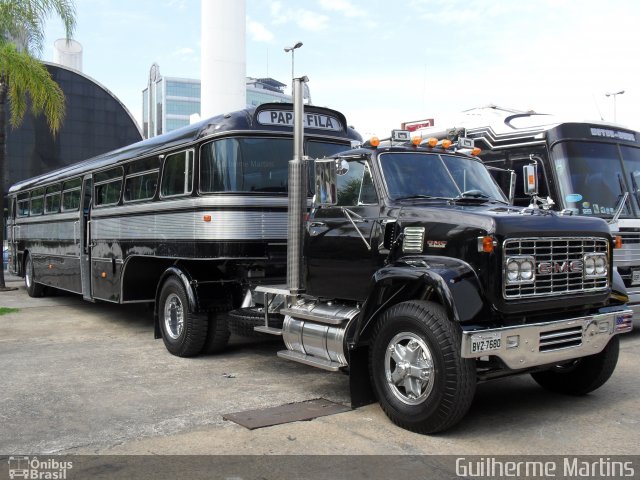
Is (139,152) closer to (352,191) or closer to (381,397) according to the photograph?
(352,191)

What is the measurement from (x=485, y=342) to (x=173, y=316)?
4872mm

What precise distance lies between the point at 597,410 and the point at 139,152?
663cm

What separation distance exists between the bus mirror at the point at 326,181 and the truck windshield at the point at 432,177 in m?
0.47

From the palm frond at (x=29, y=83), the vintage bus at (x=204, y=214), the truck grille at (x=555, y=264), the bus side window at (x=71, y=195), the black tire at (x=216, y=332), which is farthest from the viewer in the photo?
the palm frond at (x=29, y=83)

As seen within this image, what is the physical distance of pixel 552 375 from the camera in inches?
245

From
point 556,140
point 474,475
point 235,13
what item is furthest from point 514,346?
point 235,13

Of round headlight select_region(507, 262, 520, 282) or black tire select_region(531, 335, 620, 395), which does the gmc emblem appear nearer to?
round headlight select_region(507, 262, 520, 282)

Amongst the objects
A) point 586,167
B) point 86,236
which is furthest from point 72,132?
point 586,167

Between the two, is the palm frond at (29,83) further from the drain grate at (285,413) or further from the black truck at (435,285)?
the drain grate at (285,413)

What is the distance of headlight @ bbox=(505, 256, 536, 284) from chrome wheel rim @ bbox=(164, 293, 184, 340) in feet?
14.9

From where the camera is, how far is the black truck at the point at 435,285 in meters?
4.87

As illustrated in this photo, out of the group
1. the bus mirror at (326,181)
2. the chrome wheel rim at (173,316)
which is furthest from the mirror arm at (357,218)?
the chrome wheel rim at (173,316)

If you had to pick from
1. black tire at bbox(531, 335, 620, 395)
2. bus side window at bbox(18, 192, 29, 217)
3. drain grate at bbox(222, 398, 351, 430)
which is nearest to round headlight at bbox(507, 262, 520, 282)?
black tire at bbox(531, 335, 620, 395)

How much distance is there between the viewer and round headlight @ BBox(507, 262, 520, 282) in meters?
4.93
